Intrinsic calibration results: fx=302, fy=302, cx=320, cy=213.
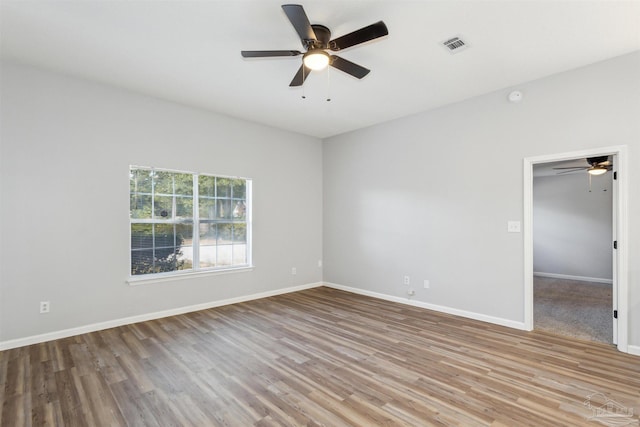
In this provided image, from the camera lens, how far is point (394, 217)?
16.8ft

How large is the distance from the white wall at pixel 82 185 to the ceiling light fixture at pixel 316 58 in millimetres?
2671

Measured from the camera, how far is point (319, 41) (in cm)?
252

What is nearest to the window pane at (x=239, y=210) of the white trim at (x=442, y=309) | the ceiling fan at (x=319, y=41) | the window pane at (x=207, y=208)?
the window pane at (x=207, y=208)

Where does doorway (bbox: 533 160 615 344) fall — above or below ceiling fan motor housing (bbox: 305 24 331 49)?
below

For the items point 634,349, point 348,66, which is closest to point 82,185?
point 348,66

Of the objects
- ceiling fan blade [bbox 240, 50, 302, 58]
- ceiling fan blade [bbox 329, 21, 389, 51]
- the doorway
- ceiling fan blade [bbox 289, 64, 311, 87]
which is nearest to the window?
ceiling fan blade [bbox 289, 64, 311, 87]

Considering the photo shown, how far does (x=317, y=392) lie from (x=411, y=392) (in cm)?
74

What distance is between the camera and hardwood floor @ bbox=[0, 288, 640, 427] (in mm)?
2109

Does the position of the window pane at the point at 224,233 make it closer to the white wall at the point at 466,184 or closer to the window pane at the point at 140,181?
the window pane at the point at 140,181

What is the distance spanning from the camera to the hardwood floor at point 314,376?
211 cm

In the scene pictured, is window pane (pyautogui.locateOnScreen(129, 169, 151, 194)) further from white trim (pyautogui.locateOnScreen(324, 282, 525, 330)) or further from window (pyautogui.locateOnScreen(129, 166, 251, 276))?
white trim (pyautogui.locateOnScreen(324, 282, 525, 330))

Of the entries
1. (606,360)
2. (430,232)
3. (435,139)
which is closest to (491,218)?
(430,232)

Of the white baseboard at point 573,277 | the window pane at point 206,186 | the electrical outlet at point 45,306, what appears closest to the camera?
the electrical outlet at point 45,306

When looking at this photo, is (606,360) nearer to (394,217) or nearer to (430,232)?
(430,232)
